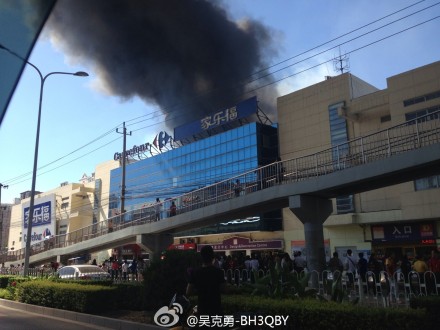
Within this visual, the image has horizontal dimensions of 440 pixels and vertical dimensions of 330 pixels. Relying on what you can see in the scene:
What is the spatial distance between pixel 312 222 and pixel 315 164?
98.5 inches

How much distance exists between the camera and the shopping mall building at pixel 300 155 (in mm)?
27906

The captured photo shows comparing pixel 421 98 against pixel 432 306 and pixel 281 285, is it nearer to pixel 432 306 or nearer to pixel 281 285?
pixel 281 285

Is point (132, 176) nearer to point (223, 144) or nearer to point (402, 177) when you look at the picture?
point (223, 144)

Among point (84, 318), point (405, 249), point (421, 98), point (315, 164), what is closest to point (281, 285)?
point (84, 318)

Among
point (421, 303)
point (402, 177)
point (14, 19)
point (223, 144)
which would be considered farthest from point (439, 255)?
point (223, 144)

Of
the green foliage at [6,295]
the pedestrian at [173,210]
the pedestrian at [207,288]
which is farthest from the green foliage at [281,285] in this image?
the pedestrian at [173,210]

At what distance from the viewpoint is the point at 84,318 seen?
1055 centimetres

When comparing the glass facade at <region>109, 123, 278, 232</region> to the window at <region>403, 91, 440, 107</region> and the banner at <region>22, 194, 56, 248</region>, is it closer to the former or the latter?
the banner at <region>22, 194, 56, 248</region>

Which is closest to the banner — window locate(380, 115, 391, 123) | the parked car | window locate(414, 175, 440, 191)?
the parked car

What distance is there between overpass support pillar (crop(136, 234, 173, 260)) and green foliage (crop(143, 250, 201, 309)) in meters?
14.7

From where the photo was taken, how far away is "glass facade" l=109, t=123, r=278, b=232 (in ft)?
137

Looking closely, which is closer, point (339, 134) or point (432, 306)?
point (432, 306)

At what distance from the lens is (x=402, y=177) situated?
1579 centimetres

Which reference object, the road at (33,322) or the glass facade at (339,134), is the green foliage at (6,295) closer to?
the road at (33,322)
